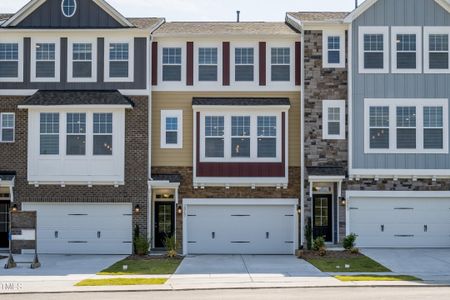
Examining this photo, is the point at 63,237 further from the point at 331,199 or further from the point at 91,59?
the point at 331,199

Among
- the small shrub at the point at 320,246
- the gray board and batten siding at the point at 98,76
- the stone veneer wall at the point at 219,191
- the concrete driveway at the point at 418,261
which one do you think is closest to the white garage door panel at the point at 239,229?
the stone veneer wall at the point at 219,191

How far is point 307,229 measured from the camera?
1095 inches

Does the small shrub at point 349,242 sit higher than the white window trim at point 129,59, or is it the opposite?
the white window trim at point 129,59

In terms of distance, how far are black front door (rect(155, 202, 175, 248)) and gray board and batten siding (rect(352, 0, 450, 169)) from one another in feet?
26.3

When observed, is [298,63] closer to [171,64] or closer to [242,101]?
[242,101]

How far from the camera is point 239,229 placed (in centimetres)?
2930

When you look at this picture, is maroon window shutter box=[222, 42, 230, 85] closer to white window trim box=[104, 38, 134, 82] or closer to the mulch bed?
white window trim box=[104, 38, 134, 82]

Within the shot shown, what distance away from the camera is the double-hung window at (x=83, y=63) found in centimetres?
2861

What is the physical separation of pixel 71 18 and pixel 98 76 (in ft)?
8.74

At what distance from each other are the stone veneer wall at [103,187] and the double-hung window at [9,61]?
1671 millimetres

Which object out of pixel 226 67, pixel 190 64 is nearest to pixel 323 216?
pixel 226 67

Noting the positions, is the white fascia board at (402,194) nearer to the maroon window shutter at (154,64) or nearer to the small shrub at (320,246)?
the small shrub at (320,246)

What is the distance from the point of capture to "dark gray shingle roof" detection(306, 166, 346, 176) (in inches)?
1097

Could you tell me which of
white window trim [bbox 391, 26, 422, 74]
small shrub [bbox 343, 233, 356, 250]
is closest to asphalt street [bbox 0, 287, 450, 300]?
small shrub [bbox 343, 233, 356, 250]
